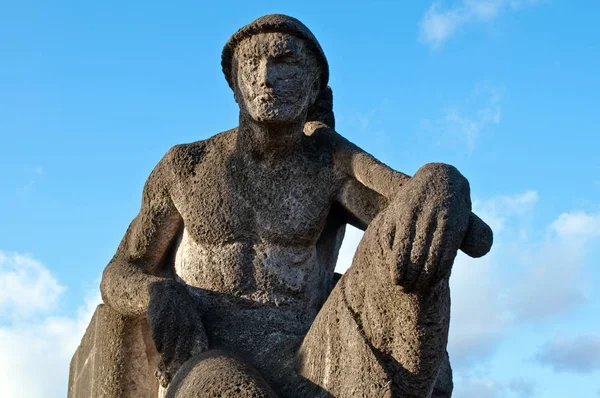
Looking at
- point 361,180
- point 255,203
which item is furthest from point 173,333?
point 361,180

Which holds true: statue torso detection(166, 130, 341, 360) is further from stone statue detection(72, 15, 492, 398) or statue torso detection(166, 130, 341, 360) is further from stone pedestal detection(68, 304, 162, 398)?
stone pedestal detection(68, 304, 162, 398)

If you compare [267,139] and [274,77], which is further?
[267,139]

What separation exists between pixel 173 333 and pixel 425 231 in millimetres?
1616

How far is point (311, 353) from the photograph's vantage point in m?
5.09

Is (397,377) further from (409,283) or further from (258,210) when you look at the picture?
(258,210)

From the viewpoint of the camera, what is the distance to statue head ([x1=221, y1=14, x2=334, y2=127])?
231 inches

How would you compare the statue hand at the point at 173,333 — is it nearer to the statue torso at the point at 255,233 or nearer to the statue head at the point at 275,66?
the statue torso at the point at 255,233

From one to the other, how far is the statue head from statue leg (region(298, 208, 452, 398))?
1307 mm

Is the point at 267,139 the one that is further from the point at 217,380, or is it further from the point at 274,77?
the point at 217,380

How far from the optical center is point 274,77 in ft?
19.2

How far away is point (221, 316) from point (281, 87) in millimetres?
1331

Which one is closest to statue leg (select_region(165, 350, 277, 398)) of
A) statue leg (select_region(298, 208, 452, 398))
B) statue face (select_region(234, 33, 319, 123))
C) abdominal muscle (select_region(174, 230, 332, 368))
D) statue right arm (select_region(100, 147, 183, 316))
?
statue leg (select_region(298, 208, 452, 398))

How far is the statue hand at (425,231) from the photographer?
14.6 feet

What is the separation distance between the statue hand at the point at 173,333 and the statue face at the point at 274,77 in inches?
46.8
